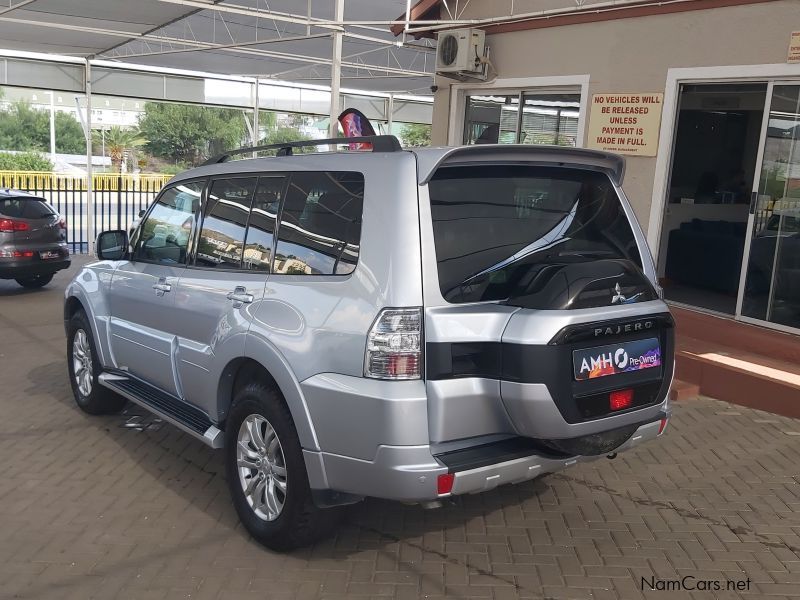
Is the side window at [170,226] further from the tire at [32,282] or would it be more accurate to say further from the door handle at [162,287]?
the tire at [32,282]

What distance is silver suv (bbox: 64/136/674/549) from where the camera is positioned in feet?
9.78

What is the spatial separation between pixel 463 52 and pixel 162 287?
6078 millimetres

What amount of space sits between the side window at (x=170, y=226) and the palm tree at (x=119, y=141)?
49.9 meters

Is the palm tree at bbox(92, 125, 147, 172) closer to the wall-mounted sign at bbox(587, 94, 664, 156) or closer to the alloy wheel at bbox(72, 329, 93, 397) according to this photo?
the wall-mounted sign at bbox(587, 94, 664, 156)

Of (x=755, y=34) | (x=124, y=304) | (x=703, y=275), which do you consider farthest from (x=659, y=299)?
(x=703, y=275)

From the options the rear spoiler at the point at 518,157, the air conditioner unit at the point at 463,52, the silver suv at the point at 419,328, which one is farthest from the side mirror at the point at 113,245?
the air conditioner unit at the point at 463,52

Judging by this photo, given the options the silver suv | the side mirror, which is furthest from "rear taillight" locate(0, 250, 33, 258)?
the silver suv

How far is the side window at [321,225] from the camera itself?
3246mm

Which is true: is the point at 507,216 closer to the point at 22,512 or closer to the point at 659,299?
the point at 659,299

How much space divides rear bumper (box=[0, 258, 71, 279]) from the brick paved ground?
559 cm

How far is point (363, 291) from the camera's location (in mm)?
3080

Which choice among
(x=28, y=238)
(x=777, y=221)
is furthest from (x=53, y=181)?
(x=777, y=221)

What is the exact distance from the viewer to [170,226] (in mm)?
4746

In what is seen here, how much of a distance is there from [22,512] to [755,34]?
696cm
